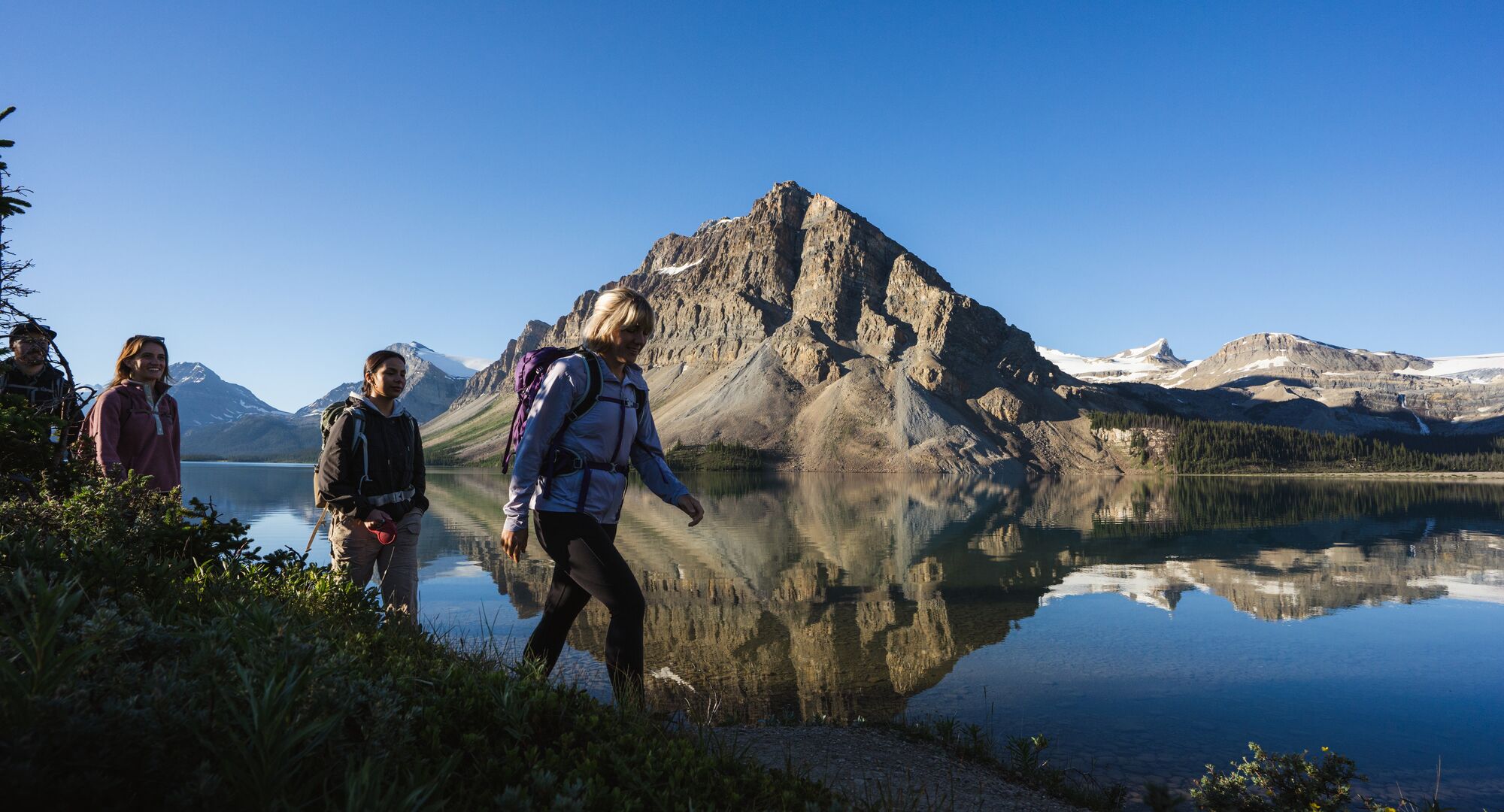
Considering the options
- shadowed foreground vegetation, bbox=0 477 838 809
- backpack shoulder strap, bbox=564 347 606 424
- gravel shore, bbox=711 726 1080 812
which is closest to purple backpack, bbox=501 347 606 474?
backpack shoulder strap, bbox=564 347 606 424

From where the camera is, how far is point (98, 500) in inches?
201

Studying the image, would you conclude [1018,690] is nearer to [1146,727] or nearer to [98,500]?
[1146,727]

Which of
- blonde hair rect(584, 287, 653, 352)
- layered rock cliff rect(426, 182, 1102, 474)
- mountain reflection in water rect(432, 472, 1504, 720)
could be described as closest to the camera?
blonde hair rect(584, 287, 653, 352)

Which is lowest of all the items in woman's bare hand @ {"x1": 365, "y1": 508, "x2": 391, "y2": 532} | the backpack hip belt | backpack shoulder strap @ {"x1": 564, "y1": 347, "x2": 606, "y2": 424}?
woman's bare hand @ {"x1": 365, "y1": 508, "x2": 391, "y2": 532}

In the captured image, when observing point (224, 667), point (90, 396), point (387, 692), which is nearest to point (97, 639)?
point (224, 667)

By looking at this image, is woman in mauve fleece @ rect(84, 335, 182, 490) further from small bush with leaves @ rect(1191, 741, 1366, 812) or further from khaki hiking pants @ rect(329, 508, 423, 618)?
small bush with leaves @ rect(1191, 741, 1366, 812)

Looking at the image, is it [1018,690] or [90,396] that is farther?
[1018,690]

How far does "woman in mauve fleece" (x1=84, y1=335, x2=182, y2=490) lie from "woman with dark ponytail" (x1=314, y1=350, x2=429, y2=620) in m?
1.97

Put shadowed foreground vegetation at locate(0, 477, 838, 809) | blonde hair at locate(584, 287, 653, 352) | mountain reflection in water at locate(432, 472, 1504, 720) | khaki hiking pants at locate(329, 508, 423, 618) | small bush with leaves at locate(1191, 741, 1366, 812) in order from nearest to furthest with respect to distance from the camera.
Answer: shadowed foreground vegetation at locate(0, 477, 838, 809) < blonde hair at locate(584, 287, 653, 352) < small bush with leaves at locate(1191, 741, 1366, 812) < khaki hiking pants at locate(329, 508, 423, 618) < mountain reflection in water at locate(432, 472, 1504, 720)

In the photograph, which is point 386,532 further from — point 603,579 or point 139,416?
point 139,416

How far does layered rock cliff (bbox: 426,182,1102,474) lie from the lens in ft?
390

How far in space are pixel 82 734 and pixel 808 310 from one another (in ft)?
565

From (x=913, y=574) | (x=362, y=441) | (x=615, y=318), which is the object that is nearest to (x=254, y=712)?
(x=615, y=318)

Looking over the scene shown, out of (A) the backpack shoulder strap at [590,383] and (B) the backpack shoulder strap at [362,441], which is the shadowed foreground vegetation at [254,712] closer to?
(B) the backpack shoulder strap at [362,441]
